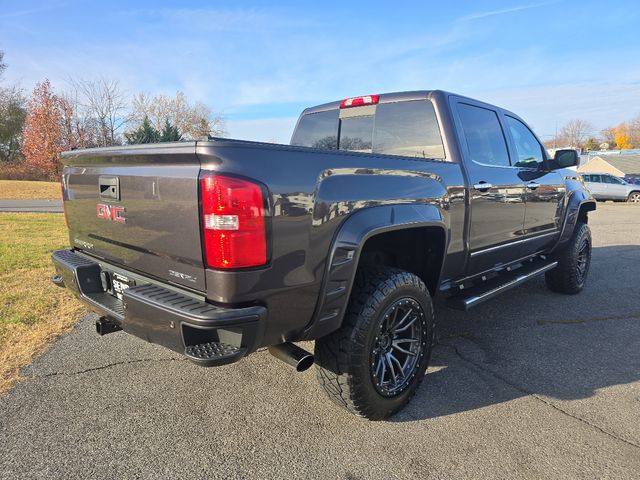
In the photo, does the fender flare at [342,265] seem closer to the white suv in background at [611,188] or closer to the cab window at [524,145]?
the cab window at [524,145]

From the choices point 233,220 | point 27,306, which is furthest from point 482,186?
point 27,306

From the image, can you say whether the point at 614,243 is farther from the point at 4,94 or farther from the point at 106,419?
the point at 4,94

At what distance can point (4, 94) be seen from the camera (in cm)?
4288

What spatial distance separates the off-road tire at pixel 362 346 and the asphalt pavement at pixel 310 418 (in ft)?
0.56

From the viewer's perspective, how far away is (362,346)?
2453 mm

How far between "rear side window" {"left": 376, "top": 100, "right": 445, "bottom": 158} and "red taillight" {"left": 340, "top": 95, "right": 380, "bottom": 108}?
0.10m

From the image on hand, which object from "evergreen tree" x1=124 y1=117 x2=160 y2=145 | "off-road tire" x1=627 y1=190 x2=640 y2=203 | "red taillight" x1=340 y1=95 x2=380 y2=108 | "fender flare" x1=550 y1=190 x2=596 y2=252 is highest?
"evergreen tree" x1=124 y1=117 x2=160 y2=145

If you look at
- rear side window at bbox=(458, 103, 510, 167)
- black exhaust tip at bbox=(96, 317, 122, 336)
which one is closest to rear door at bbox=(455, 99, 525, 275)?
rear side window at bbox=(458, 103, 510, 167)

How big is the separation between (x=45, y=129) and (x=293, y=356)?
126 ft

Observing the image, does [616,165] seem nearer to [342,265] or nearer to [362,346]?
[362,346]

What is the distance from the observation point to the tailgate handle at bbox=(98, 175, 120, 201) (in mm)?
2482

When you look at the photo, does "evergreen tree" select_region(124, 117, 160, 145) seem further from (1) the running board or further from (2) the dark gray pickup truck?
(1) the running board

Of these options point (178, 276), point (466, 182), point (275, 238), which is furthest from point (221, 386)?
point (466, 182)

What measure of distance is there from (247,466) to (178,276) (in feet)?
3.50
